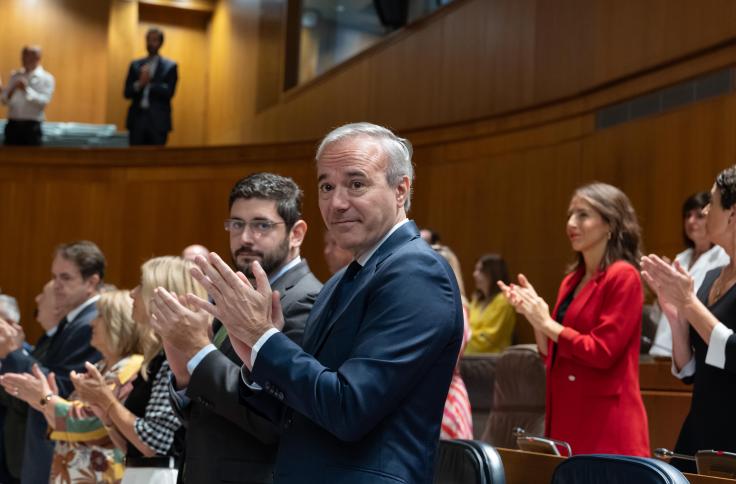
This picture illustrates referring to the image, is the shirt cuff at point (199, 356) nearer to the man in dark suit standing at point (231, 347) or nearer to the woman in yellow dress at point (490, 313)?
the man in dark suit standing at point (231, 347)

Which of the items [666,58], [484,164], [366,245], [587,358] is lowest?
[587,358]

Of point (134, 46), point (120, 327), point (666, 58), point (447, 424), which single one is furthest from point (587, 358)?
point (134, 46)

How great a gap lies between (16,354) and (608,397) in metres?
2.58

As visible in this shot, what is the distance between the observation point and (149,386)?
3.32 m

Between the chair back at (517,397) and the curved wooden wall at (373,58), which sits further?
the curved wooden wall at (373,58)

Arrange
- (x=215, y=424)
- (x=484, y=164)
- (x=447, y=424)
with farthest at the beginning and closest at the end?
1. (x=484, y=164)
2. (x=447, y=424)
3. (x=215, y=424)

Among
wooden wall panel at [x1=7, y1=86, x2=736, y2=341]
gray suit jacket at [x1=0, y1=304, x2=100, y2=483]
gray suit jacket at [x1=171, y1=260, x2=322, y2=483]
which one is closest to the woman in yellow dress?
wooden wall panel at [x1=7, y1=86, x2=736, y2=341]

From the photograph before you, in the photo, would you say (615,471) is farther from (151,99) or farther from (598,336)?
(151,99)

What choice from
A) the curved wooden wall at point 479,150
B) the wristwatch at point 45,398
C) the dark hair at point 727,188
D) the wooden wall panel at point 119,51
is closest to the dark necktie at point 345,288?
the dark hair at point 727,188

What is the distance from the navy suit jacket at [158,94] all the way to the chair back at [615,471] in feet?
28.7

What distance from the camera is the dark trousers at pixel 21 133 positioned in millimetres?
9984

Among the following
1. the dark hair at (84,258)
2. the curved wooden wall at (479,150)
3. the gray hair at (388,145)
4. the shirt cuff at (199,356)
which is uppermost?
the curved wooden wall at (479,150)

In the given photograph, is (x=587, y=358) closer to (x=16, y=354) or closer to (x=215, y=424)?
(x=215, y=424)

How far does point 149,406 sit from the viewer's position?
10.3ft
